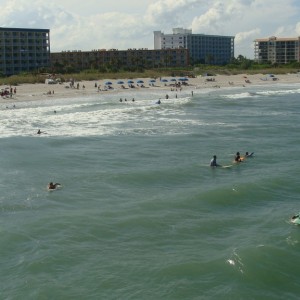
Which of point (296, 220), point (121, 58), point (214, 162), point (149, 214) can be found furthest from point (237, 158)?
point (121, 58)

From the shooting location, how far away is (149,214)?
20.5m

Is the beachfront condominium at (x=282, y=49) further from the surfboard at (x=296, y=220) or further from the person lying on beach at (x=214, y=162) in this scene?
the surfboard at (x=296, y=220)

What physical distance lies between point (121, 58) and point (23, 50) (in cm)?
3155

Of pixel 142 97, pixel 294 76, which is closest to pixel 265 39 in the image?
pixel 294 76

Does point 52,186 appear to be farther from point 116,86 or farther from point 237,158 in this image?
point 116,86

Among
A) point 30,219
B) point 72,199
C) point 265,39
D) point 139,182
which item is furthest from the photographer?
point 265,39

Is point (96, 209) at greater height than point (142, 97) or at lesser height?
lesser

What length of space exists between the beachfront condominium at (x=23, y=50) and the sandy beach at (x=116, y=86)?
88.7ft

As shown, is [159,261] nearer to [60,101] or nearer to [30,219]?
[30,219]

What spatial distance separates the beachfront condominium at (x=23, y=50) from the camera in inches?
4402

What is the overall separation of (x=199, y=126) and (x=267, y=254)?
28.3 m

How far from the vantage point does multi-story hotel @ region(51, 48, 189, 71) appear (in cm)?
12950

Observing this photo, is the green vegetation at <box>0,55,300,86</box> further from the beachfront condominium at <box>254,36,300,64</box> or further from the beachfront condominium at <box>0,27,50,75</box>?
the beachfront condominium at <box>254,36,300,64</box>

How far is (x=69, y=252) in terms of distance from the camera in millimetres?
17031
